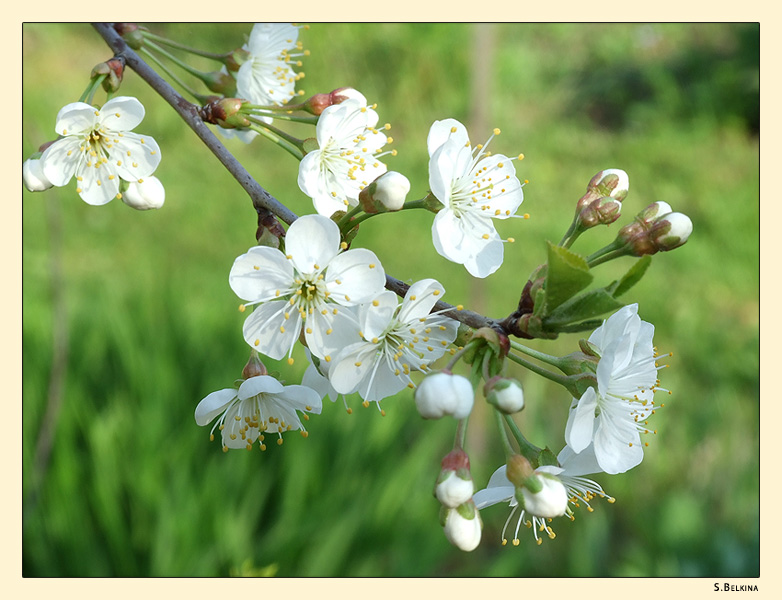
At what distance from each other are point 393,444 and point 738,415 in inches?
61.5

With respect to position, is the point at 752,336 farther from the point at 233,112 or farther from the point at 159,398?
the point at 233,112

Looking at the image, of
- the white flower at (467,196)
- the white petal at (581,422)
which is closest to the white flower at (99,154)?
the white flower at (467,196)

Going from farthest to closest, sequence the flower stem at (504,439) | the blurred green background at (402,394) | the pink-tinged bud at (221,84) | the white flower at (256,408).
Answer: the blurred green background at (402,394) < the pink-tinged bud at (221,84) < the white flower at (256,408) < the flower stem at (504,439)

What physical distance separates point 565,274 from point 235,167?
50 cm

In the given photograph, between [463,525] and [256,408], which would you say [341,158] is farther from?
[463,525]

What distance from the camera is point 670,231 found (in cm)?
113

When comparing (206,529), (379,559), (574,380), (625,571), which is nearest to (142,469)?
(206,529)

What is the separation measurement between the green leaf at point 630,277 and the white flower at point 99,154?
2.79ft

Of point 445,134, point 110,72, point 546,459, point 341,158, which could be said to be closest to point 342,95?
point 341,158

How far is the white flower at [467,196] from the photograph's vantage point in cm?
116

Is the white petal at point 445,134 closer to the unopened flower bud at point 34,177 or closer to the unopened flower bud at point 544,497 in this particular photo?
the unopened flower bud at point 544,497

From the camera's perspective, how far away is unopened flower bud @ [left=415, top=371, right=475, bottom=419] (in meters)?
0.93

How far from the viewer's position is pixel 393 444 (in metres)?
2.92

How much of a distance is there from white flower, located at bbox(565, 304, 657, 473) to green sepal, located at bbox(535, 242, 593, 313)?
4.8 inches
